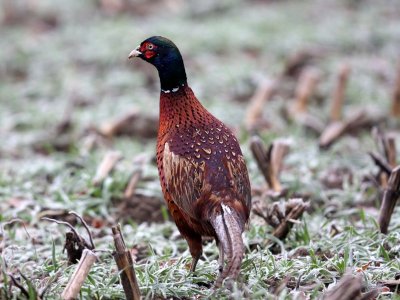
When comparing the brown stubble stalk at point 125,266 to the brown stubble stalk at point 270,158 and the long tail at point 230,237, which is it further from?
the brown stubble stalk at point 270,158

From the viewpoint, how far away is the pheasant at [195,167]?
352 cm

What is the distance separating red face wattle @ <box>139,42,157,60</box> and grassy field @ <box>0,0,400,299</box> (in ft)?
3.61

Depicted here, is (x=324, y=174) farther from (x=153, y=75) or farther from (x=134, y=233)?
(x=153, y=75)

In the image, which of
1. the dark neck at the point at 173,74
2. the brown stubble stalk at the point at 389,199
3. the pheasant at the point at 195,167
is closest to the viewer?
the pheasant at the point at 195,167

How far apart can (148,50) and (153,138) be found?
11.2 feet

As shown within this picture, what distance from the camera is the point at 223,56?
1035cm

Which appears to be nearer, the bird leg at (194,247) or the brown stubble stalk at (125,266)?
the brown stubble stalk at (125,266)

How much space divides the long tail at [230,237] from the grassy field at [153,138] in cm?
12

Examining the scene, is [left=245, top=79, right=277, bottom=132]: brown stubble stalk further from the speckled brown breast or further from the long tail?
the long tail

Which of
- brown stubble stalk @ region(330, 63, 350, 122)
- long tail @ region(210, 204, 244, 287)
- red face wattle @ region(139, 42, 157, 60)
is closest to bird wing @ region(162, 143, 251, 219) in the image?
long tail @ region(210, 204, 244, 287)

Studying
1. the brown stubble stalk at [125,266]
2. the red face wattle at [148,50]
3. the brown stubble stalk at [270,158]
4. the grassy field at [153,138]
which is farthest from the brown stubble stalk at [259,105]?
the brown stubble stalk at [125,266]

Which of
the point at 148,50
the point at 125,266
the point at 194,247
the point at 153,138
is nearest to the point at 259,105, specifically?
the point at 153,138

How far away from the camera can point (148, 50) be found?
4027 millimetres

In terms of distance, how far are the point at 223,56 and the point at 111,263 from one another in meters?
6.64
